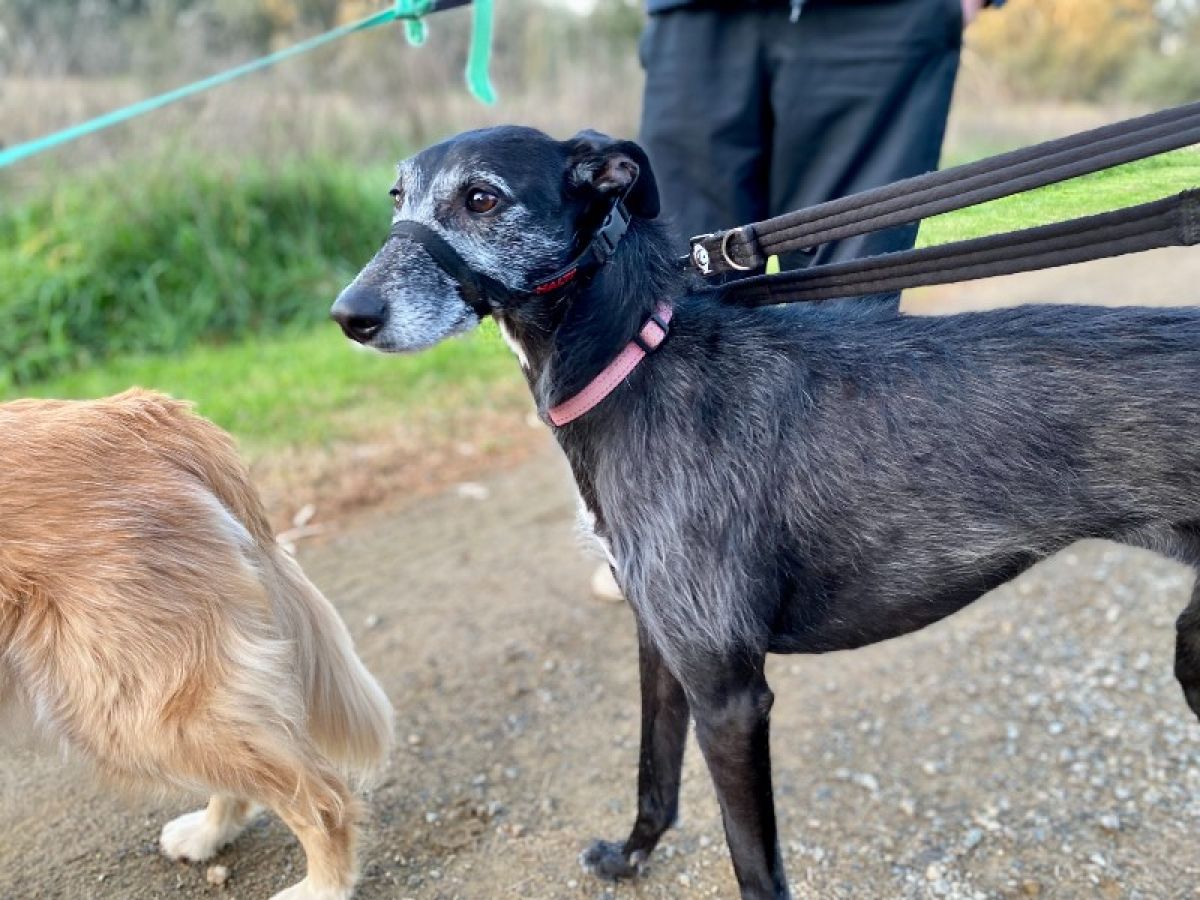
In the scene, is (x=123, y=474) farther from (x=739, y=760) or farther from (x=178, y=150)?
(x=178, y=150)

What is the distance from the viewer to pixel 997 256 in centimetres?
215

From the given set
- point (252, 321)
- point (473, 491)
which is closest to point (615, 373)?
point (473, 491)

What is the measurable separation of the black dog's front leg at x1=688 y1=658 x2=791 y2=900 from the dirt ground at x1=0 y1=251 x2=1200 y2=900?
1.51ft

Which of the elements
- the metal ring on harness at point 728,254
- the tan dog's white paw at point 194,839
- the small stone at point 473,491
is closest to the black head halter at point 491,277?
the metal ring on harness at point 728,254

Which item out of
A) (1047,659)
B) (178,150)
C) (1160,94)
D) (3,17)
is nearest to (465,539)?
(1047,659)

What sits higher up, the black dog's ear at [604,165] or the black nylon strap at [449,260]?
the black dog's ear at [604,165]

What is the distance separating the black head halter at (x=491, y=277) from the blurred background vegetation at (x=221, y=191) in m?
3.71

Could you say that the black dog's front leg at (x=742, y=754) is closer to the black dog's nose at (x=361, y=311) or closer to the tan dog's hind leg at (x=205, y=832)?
the black dog's nose at (x=361, y=311)

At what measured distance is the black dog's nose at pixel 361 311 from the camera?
213 cm

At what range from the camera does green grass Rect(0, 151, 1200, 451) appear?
20.3 ft

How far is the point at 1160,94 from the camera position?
29.0 meters

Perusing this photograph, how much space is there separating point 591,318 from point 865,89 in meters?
1.42

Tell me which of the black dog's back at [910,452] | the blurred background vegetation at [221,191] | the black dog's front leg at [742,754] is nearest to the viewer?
the black dog's back at [910,452]

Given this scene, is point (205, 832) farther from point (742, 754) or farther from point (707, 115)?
point (707, 115)
